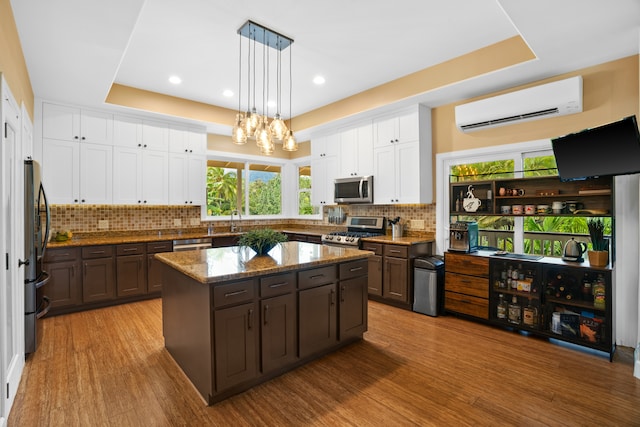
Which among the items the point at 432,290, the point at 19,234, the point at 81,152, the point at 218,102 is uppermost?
the point at 218,102

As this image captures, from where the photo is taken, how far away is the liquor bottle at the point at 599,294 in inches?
115

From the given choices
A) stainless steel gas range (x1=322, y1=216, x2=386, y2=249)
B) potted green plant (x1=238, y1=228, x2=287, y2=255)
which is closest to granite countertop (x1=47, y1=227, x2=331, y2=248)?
stainless steel gas range (x1=322, y1=216, x2=386, y2=249)

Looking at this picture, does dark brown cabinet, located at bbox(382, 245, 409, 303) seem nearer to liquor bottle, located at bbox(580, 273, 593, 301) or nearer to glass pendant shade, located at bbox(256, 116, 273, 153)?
liquor bottle, located at bbox(580, 273, 593, 301)

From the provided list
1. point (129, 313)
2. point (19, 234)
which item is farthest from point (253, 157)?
point (19, 234)

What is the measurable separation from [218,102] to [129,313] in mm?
3371

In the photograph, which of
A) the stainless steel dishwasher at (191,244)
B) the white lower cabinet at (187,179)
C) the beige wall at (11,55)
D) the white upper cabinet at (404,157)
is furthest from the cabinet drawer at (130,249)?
the white upper cabinet at (404,157)

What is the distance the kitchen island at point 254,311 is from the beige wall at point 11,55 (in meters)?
1.71

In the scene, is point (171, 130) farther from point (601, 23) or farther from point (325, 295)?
point (601, 23)

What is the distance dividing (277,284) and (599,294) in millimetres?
2921

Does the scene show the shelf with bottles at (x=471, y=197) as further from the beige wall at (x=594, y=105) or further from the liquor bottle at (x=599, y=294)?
the liquor bottle at (x=599, y=294)

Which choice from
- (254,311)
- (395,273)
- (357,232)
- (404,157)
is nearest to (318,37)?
(404,157)

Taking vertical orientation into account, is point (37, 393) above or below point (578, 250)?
below

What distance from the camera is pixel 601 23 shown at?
2.54 meters

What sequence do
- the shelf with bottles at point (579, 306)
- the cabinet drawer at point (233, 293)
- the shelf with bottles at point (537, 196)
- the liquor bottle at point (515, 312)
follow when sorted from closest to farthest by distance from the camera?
1. the cabinet drawer at point (233, 293)
2. the shelf with bottles at point (579, 306)
3. the shelf with bottles at point (537, 196)
4. the liquor bottle at point (515, 312)
